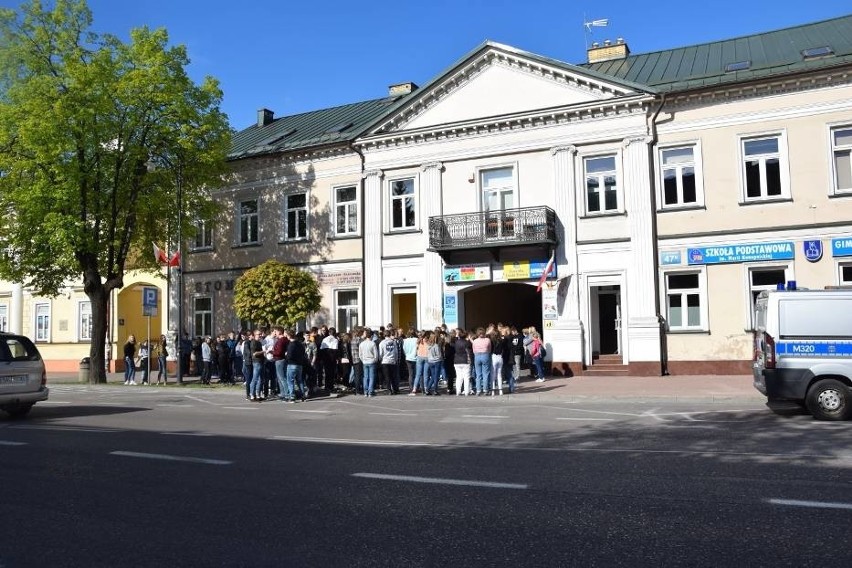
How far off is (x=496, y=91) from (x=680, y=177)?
6.64 m

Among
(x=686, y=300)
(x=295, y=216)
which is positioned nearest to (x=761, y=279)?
(x=686, y=300)

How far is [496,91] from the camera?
79.4 feet

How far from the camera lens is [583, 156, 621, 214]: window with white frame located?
2267 centimetres

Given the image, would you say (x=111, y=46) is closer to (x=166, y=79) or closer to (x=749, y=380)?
(x=166, y=79)

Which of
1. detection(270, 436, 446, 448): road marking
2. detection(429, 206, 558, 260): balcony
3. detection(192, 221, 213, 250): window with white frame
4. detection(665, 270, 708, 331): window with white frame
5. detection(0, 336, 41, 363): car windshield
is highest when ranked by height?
detection(192, 221, 213, 250): window with white frame

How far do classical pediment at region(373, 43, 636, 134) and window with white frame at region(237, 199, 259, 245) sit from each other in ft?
21.4

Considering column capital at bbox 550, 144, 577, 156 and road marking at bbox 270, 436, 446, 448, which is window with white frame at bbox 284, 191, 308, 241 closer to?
column capital at bbox 550, 144, 577, 156

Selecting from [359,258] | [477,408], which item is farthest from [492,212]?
[477,408]

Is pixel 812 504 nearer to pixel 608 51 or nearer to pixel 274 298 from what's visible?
pixel 274 298

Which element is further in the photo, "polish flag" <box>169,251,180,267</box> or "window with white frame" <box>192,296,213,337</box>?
"window with white frame" <box>192,296,213,337</box>

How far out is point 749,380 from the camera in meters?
19.2

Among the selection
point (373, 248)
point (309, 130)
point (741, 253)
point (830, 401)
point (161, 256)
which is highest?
point (309, 130)

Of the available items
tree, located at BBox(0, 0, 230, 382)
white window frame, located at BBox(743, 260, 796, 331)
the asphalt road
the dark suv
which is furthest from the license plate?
white window frame, located at BBox(743, 260, 796, 331)

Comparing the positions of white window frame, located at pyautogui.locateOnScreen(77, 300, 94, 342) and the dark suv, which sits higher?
white window frame, located at pyautogui.locateOnScreen(77, 300, 94, 342)
